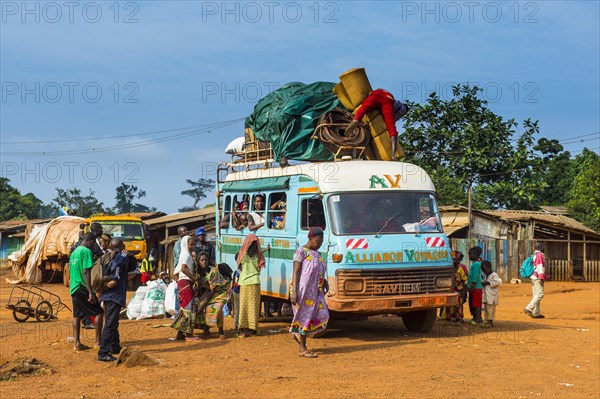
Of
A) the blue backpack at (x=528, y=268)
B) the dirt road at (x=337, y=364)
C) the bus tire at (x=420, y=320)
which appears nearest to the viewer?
the dirt road at (x=337, y=364)

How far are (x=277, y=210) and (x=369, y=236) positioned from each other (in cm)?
201

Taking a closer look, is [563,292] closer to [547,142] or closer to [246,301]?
[246,301]

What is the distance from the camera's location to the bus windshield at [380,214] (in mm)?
10930

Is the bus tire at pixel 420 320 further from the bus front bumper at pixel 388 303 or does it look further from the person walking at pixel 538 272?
the person walking at pixel 538 272

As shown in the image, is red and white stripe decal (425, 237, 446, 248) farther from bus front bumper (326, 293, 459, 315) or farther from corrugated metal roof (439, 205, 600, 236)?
corrugated metal roof (439, 205, 600, 236)

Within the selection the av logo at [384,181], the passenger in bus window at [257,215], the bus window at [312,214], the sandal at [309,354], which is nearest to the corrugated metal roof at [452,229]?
the passenger in bus window at [257,215]

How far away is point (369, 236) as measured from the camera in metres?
10.8

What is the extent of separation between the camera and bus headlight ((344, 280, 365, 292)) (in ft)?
34.5

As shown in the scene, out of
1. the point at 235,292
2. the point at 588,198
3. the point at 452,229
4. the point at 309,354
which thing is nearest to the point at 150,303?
the point at 235,292

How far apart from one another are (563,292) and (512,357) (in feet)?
51.4

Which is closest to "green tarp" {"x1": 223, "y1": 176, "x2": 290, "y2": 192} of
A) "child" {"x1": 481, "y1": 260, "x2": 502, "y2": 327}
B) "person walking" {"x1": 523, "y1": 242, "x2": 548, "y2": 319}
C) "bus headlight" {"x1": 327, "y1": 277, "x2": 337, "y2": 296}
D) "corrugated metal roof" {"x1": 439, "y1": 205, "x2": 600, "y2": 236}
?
"bus headlight" {"x1": 327, "y1": 277, "x2": 337, "y2": 296}

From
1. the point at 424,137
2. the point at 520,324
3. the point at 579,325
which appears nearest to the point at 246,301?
the point at 520,324

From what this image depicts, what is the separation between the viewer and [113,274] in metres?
9.72

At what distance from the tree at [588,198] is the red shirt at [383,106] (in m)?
23.4
